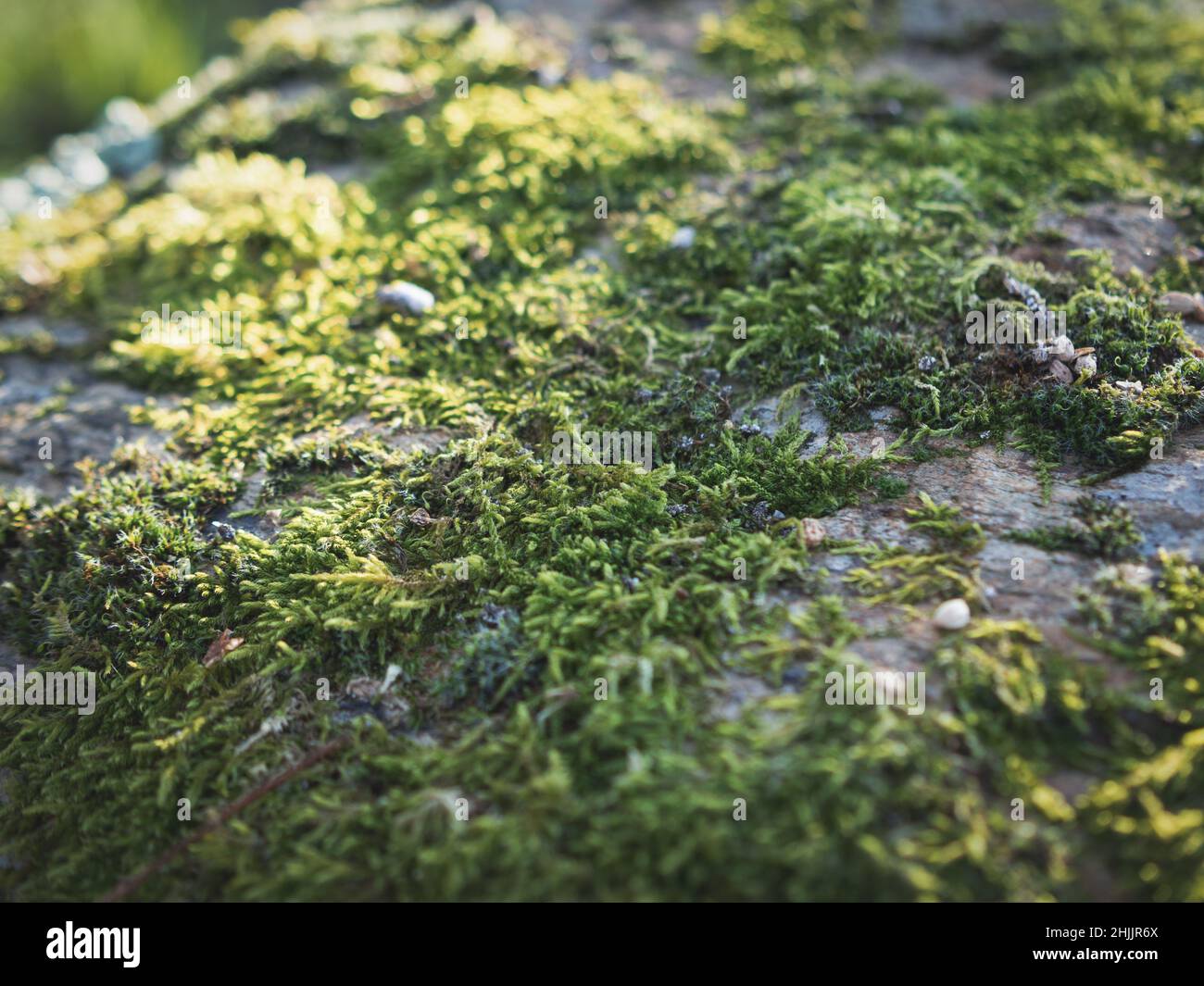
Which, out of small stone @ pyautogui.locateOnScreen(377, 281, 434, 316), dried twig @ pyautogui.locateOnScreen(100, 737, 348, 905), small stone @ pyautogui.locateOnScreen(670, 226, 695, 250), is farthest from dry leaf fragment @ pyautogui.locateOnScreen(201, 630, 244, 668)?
small stone @ pyautogui.locateOnScreen(670, 226, 695, 250)

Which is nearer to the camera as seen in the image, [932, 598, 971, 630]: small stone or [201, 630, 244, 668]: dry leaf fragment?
[932, 598, 971, 630]: small stone

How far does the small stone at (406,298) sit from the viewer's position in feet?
13.8

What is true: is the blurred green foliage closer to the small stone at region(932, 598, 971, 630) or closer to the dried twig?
the dried twig

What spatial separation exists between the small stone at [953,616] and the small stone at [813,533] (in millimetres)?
508

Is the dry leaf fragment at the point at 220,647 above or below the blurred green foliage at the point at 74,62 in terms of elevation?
below

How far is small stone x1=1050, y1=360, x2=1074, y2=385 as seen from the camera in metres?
3.45

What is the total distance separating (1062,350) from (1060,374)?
0.39 ft

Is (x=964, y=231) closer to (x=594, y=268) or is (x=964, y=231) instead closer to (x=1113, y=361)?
(x=1113, y=361)

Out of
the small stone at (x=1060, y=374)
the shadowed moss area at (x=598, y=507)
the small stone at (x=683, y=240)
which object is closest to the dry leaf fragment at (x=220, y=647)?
the shadowed moss area at (x=598, y=507)

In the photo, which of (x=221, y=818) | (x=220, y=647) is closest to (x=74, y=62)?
(x=220, y=647)

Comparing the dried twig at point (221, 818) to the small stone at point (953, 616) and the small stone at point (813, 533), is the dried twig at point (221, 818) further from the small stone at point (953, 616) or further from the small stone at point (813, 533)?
the small stone at point (953, 616)

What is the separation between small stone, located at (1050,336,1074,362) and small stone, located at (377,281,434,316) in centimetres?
296

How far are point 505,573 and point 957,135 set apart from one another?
4.01 metres

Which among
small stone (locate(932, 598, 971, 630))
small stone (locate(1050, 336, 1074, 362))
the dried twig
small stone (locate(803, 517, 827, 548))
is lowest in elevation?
the dried twig
